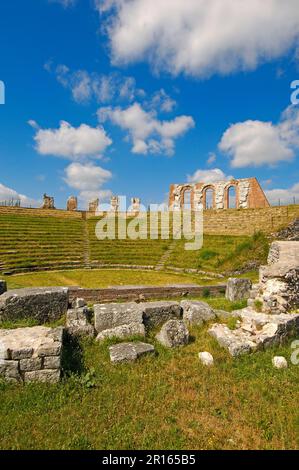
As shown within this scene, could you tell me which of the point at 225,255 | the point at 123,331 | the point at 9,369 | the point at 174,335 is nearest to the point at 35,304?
the point at 123,331

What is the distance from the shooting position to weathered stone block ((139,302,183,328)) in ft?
23.4

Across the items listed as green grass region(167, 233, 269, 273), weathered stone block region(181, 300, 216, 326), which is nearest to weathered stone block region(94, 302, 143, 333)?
weathered stone block region(181, 300, 216, 326)

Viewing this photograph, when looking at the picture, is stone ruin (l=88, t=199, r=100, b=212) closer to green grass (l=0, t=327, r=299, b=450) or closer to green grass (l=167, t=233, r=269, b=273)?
green grass (l=167, t=233, r=269, b=273)

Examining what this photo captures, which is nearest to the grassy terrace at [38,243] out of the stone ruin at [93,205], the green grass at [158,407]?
the stone ruin at [93,205]

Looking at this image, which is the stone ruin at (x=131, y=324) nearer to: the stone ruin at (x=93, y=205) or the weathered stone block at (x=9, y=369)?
the weathered stone block at (x=9, y=369)

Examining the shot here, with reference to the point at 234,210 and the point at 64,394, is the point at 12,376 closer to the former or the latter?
the point at 64,394

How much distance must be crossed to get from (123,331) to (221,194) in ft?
114

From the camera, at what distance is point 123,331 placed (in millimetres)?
6289

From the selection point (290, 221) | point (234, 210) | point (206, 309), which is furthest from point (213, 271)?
point (206, 309)

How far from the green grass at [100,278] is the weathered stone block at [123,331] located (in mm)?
9483

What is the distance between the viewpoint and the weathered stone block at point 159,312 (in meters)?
7.13

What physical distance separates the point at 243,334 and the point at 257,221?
23216 mm

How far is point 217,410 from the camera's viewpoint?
4137mm

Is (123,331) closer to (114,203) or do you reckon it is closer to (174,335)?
(174,335)
